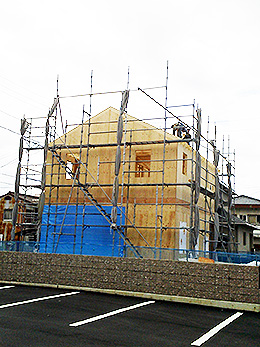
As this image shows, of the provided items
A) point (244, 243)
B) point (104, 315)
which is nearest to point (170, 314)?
point (104, 315)

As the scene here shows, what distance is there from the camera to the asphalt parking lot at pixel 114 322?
267 inches

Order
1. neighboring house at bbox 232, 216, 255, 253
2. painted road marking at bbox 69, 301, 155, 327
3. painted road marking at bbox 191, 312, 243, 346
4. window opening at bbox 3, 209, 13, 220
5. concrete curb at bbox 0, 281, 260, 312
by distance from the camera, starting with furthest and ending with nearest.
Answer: window opening at bbox 3, 209, 13, 220 < neighboring house at bbox 232, 216, 255, 253 < concrete curb at bbox 0, 281, 260, 312 < painted road marking at bbox 69, 301, 155, 327 < painted road marking at bbox 191, 312, 243, 346

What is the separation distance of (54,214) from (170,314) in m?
11.8

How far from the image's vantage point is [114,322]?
8.22 m

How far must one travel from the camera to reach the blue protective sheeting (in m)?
18.6

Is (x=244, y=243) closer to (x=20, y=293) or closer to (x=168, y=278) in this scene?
(x=168, y=278)

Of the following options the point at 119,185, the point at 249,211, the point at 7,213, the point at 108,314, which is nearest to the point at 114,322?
the point at 108,314

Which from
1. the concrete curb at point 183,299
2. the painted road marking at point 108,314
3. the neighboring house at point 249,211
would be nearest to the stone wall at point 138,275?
the concrete curb at point 183,299

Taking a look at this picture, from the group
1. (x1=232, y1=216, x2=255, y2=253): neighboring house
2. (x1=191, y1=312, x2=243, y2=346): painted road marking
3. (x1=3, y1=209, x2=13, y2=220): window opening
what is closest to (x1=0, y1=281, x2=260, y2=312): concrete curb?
(x1=191, y1=312, x2=243, y2=346): painted road marking

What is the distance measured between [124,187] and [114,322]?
11.4 meters

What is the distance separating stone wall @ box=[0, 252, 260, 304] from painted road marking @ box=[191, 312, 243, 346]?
3.52 ft

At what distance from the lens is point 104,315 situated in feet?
29.2

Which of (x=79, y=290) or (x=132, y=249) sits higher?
(x=132, y=249)

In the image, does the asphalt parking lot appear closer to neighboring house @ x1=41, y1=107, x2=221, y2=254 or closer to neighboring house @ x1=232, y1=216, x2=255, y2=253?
neighboring house @ x1=41, y1=107, x2=221, y2=254
